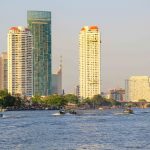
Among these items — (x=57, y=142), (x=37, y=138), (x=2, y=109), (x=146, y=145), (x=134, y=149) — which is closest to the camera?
(x=134, y=149)

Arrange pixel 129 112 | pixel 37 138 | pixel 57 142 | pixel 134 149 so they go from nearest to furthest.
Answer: pixel 134 149 → pixel 57 142 → pixel 37 138 → pixel 129 112

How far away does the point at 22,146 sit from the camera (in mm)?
52469

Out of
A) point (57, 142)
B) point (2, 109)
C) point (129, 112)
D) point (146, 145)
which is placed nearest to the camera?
point (146, 145)

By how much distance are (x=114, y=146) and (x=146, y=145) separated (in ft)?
8.62

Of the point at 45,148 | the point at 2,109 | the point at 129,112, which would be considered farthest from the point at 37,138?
the point at 2,109

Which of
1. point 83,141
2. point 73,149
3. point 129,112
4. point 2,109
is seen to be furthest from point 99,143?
point 2,109

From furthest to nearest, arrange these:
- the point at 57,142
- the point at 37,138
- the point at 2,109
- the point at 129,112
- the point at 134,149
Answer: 1. the point at 2,109
2. the point at 129,112
3. the point at 37,138
4. the point at 57,142
5. the point at 134,149

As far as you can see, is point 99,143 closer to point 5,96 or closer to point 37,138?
point 37,138

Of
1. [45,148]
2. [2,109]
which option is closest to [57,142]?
[45,148]

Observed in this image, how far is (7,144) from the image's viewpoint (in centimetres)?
5425

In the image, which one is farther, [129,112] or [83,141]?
[129,112]

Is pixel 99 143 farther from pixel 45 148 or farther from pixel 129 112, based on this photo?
pixel 129 112

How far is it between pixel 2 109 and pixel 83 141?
131533mm

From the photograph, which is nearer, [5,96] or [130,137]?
[130,137]
